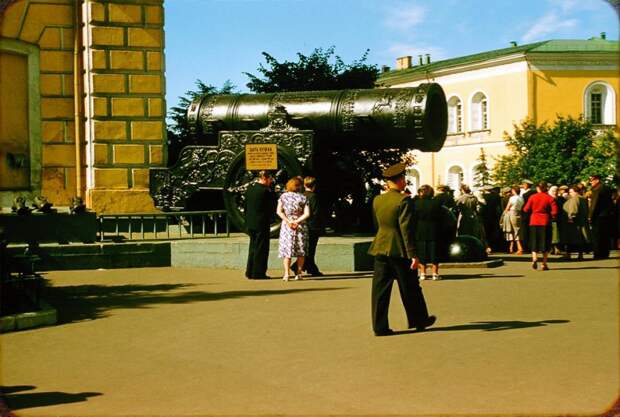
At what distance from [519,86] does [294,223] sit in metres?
41.9

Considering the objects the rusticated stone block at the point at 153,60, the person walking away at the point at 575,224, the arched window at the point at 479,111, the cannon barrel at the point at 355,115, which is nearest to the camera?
the cannon barrel at the point at 355,115

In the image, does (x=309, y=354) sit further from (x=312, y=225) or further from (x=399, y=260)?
(x=312, y=225)

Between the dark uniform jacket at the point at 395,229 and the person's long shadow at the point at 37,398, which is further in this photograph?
the dark uniform jacket at the point at 395,229

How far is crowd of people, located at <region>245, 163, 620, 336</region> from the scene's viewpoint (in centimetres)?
1011

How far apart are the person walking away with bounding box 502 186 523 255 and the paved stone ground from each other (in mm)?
9578

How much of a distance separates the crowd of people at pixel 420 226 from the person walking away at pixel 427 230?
1 cm

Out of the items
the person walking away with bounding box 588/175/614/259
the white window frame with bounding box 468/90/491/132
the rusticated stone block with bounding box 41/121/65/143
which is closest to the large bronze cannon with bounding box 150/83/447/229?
the rusticated stone block with bounding box 41/121/65/143

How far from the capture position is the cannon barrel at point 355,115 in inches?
673

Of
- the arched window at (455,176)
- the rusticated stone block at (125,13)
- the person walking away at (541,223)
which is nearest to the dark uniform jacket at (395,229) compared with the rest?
the person walking away at (541,223)

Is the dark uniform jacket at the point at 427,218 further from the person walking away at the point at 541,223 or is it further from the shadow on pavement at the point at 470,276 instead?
the person walking away at the point at 541,223

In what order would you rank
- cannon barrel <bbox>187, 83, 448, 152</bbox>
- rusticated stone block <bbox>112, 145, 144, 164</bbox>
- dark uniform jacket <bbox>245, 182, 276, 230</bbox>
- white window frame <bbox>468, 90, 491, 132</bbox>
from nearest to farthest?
dark uniform jacket <bbox>245, 182, 276, 230</bbox> < cannon barrel <bbox>187, 83, 448, 152</bbox> < rusticated stone block <bbox>112, 145, 144, 164</bbox> < white window frame <bbox>468, 90, 491, 132</bbox>

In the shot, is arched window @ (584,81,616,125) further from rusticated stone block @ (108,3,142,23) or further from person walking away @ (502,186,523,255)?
rusticated stone block @ (108,3,142,23)

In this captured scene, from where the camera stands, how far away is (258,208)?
616 inches

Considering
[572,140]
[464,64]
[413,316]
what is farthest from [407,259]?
[464,64]
